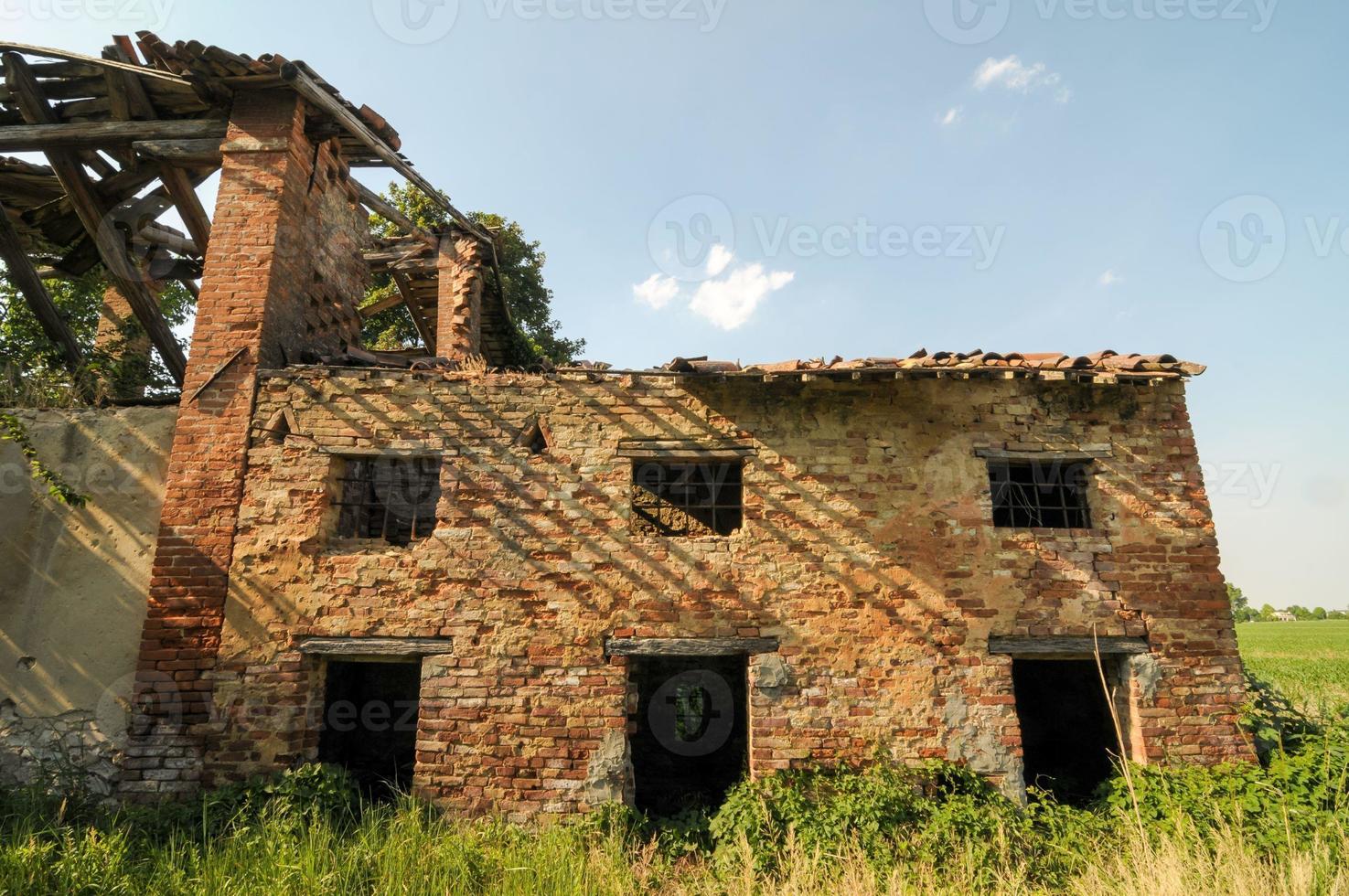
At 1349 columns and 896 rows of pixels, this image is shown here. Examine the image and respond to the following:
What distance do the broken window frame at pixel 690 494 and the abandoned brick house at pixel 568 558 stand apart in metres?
0.11

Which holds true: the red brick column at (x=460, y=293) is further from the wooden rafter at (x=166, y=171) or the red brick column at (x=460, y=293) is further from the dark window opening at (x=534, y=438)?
the dark window opening at (x=534, y=438)

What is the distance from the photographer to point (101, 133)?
756 cm

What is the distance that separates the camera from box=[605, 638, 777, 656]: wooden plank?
6.12 metres

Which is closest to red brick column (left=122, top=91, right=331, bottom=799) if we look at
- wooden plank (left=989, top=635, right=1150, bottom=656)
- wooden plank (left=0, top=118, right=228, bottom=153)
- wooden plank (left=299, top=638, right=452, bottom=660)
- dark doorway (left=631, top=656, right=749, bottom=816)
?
wooden plank (left=0, top=118, right=228, bottom=153)

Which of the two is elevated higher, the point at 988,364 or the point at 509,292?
the point at 509,292

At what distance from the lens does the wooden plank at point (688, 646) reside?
612 centimetres

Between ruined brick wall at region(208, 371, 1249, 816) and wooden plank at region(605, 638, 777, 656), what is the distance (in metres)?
0.09

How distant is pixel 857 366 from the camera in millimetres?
6141

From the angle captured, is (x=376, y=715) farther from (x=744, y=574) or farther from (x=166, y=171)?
(x=166, y=171)

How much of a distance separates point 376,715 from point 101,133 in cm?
783

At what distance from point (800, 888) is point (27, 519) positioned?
7823mm

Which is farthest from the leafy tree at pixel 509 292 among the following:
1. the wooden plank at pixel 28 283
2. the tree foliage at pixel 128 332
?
the wooden plank at pixel 28 283

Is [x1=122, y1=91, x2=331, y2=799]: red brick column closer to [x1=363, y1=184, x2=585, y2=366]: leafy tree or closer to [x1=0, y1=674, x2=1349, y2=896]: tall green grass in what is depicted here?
[x1=0, y1=674, x2=1349, y2=896]: tall green grass

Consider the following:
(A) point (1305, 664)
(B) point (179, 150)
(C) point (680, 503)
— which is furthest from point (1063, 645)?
(A) point (1305, 664)
